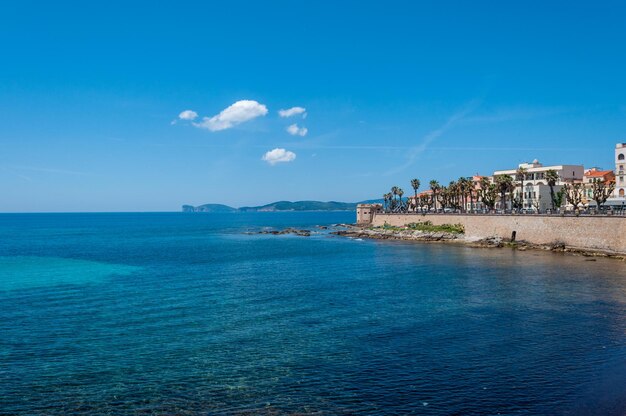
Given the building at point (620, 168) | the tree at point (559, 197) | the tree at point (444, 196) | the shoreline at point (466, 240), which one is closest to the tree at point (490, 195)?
the shoreline at point (466, 240)

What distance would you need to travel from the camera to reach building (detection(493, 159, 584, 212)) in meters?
108

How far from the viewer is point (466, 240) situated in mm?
89938

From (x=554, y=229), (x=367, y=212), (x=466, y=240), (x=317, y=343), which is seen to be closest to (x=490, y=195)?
(x=466, y=240)

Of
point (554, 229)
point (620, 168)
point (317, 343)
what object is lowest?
point (317, 343)

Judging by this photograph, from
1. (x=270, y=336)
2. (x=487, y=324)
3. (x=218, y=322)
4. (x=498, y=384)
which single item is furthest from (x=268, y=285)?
(x=498, y=384)

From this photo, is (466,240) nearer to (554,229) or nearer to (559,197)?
(554,229)

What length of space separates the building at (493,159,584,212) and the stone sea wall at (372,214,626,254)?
505 inches

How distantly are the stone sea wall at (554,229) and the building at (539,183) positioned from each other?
12828mm

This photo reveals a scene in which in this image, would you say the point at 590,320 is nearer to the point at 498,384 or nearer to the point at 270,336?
the point at 498,384

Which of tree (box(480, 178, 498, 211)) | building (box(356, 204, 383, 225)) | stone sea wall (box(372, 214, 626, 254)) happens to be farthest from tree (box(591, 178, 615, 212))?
building (box(356, 204, 383, 225))

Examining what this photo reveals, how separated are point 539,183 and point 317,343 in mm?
97006

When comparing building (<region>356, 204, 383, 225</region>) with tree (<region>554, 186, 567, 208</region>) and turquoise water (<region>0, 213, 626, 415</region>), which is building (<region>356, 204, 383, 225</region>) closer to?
tree (<region>554, 186, 567, 208</region>)

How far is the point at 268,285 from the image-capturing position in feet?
151

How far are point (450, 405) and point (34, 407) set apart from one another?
1541 cm
